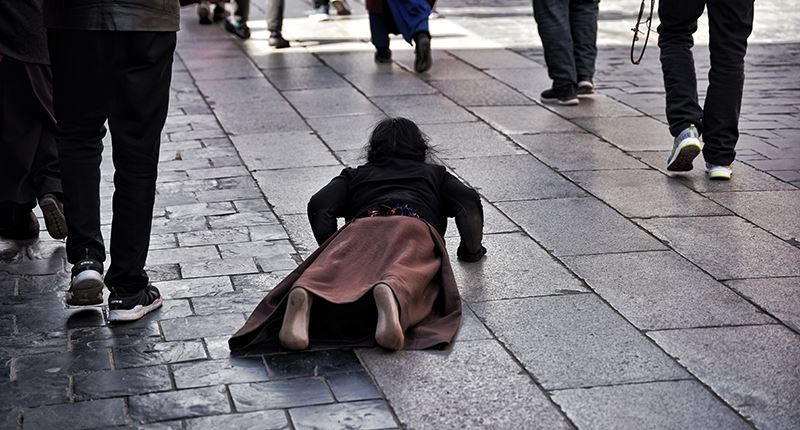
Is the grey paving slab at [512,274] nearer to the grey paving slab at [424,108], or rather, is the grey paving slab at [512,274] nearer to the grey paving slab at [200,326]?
the grey paving slab at [200,326]

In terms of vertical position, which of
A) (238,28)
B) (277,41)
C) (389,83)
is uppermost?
(389,83)

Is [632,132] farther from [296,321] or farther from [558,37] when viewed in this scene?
[296,321]

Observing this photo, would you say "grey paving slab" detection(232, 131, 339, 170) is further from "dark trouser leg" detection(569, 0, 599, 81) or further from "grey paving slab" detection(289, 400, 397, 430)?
"grey paving slab" detection(289, 400, 397, 430)

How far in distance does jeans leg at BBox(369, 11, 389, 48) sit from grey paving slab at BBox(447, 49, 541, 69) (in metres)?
0.70

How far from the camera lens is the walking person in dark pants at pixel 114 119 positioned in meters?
4.16

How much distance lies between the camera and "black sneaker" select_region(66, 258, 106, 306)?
14.4 ft

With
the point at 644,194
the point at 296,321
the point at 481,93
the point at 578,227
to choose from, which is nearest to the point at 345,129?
the point at 481,93

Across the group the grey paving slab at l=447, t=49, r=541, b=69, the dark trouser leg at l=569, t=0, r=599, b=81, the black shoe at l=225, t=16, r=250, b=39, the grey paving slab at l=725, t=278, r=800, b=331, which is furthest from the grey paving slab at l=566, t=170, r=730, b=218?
the black shoe at l=225, t=16, r=250, b=39

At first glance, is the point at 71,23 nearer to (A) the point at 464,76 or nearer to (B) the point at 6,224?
(B) the point at 6,224

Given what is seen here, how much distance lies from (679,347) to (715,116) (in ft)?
8.55

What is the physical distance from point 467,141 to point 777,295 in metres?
3.00

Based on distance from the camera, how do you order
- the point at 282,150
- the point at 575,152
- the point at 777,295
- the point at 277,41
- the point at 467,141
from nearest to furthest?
1. the point at 777,295
2. the point at 575,152
3. the point at 282,150
4. the point at 467,141
5. the point at 277,41

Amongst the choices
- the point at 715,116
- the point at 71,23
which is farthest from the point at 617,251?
the point at 71,23

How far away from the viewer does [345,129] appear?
25.1 ft
